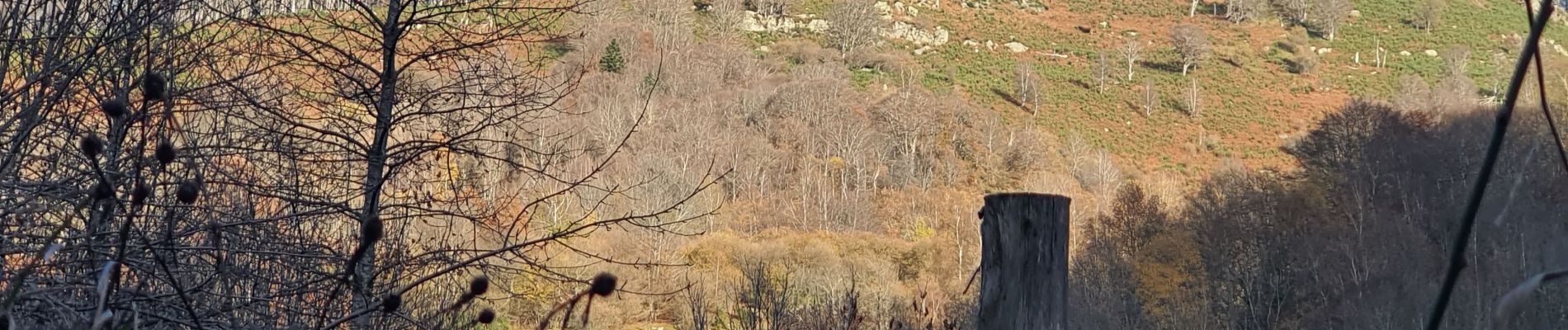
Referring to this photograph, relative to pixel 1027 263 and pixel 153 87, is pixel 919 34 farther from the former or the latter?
pixel 153 87

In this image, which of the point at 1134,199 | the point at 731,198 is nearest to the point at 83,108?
the point at 1134,199

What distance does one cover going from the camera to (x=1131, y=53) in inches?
2970

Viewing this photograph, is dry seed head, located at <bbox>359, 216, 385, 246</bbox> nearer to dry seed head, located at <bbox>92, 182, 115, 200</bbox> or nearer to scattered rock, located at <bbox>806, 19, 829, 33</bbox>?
dry seed head, located at <bbox>92, 182, 115, 200</bbox>

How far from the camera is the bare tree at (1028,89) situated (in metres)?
66.9

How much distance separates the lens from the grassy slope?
63562 mm

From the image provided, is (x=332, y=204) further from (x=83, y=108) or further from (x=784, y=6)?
(x=784, y=6)

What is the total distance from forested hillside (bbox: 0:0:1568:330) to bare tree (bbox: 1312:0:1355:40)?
0.36 meters

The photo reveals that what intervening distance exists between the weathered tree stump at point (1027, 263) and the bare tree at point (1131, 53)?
73.7 meters

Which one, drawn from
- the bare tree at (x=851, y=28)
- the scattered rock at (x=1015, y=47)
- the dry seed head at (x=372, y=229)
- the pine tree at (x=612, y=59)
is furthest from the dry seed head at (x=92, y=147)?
the scattered rock at (x=1015, y=47)

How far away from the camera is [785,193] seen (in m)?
45.7

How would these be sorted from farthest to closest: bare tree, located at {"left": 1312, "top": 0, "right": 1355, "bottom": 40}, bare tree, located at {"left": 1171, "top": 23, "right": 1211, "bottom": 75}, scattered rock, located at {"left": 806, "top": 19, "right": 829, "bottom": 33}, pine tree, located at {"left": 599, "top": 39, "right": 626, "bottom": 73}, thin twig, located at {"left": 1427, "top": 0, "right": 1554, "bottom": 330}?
bare tree, located at {"left": 1312, "top": 0, "right": 1355, "bottom": 40}, scattered rock, located at {"left": 806, "top": 19, "right": 829, "bottom": 33}, bare tree, located at {"left": 1171, "top": 23, "right": 1211, "bottom": 75}, pine tree, located at {"left": 599, "top": 39, "right": 626, "bottom": 73}, thin twig, located at {"left": 1427, "top": 0, "right": 1554, "bottom": 330}

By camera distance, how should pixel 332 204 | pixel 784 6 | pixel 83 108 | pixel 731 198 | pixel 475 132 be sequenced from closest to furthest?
pixel 83 108 → pixel 332 204 → pixel 475 132 → pixel 731 198 → pixel 784 6

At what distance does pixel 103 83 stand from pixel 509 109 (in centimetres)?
181

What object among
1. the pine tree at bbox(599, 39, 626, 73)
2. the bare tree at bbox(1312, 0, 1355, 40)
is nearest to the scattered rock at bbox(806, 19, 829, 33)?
the pine tree at bbox(599, 39, 626, 73)
